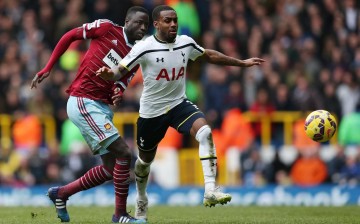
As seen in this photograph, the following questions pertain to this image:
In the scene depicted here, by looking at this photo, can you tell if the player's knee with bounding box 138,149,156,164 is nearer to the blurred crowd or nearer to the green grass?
the green grass

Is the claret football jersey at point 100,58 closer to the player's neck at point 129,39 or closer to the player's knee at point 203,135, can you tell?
the player's neck at point 129,39

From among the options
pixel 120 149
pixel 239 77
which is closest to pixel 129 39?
pixel 120 149

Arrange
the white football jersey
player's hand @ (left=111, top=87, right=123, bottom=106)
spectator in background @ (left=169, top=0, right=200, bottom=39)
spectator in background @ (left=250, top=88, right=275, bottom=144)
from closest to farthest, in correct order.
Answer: the white football jersey → player's hand @ (left=111, top=87, right=123, bottom=106) → spectator in background @ (left=250, top=88, right=275, bottom=144) → spectator in background @ (left=169, top=0, right=200, bottom=39)

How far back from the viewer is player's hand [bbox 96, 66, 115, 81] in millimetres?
11633

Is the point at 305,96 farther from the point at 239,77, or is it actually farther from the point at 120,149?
the point at 120,149

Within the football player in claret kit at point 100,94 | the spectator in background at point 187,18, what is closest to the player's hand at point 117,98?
the football player in claret kit at point 100,94

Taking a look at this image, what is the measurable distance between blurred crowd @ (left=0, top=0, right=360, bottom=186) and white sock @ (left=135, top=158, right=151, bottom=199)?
769 centimetres

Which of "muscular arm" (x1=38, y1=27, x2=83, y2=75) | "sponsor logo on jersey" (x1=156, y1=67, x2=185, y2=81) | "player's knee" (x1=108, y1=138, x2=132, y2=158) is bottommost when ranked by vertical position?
"player's knee" (x1=108, y1=138, x2=132, y2=158)

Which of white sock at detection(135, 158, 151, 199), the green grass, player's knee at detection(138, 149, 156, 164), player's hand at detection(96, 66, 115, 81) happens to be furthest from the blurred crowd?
player's hand at detection(96, 66, 115, 81)

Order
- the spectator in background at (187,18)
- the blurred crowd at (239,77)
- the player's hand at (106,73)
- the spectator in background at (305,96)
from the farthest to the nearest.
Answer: the spectator in background at (187,18) → the spectator in background at (305,96) → the blurred crowd at (239,77) → the player's hand at (106,73)

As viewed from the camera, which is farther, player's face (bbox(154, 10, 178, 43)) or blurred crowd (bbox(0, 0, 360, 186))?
blurred crowd (bbox(0, 0, 360, 186))

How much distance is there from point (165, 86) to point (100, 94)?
3.11ft

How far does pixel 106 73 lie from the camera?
11.7 meters

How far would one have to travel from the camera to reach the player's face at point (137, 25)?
12.4m
